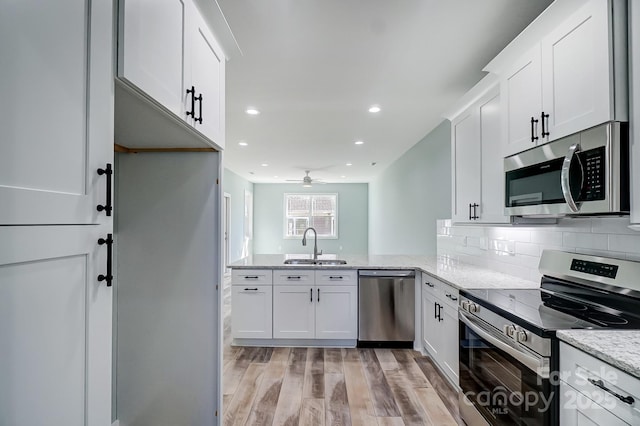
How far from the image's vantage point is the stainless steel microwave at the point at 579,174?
1312 mm

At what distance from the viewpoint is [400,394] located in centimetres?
244

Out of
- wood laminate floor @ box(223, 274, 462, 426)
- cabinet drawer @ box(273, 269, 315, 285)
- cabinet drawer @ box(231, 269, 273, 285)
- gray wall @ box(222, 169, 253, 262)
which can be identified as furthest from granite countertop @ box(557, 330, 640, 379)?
gray wall @ box(222, 169, 253, 262)

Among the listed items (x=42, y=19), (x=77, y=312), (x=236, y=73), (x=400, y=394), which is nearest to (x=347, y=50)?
(x=236, y=73)

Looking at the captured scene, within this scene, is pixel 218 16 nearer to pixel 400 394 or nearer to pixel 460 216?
pixel 460 216

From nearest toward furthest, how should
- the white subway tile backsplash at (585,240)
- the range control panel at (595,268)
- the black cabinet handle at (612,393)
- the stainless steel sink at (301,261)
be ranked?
the black cabinet handle at (612,393), the range control panel at (595,268), the white subway tile backsplash at (585,240), the stainless steel sink at (301,261)

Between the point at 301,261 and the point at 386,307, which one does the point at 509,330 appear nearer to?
the point at 386,307

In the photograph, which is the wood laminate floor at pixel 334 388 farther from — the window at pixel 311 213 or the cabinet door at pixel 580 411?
the window at pixel 311 213

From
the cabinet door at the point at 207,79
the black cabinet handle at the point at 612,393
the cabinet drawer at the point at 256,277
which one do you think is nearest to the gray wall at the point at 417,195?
the cabinet drawer at the point at 256,277

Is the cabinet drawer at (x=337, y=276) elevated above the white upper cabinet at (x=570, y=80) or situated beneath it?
situated beneath

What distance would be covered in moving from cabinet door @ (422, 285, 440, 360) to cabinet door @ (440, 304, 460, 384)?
0.13m

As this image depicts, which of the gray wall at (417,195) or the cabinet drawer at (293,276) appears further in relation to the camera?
the gray wall at (417,195)

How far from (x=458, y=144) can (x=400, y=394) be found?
222cm

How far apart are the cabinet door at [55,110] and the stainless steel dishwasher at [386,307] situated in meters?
2.80

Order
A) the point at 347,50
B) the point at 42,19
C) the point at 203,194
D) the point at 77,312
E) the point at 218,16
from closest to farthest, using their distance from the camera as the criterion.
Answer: the point at 42,19 < the point at 77,312 < the point at 218,16 < the point at 203,194 < the point at 347,50
